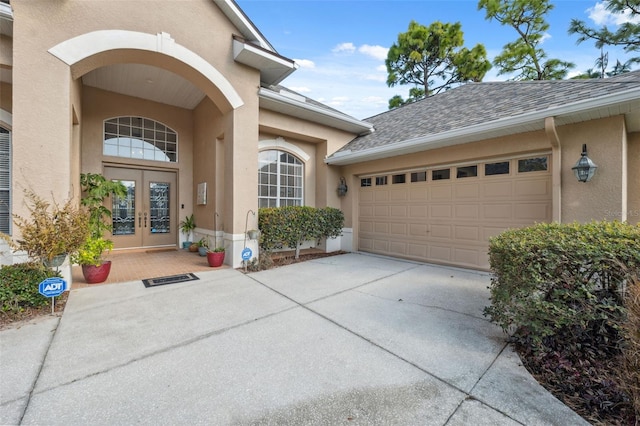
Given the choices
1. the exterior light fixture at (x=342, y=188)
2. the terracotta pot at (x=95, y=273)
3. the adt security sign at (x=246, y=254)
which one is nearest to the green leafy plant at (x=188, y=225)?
the terracotta pot at (x=95, y=273)

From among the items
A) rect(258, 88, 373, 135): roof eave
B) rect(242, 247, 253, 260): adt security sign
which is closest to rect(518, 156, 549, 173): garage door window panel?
rect(258, 88, 373, 135): roof eave

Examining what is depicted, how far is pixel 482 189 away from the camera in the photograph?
20.1ft

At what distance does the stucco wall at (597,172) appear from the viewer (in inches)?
175

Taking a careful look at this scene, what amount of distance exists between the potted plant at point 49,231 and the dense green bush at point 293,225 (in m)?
3.53

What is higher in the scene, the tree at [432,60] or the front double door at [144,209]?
the tree at [432,60]

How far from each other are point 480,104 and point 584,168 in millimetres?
3167

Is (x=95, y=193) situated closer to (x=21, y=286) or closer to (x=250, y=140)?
(x=21, y=286)

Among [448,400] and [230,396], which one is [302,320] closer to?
[230,396]

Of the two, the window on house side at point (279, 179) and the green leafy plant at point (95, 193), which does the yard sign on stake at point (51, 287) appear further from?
the window on house side at point (279, 179)

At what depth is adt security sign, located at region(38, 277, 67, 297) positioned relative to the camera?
3574mm

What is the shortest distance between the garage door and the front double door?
6656mm

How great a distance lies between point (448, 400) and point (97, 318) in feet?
14.3

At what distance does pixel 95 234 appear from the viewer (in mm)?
6363

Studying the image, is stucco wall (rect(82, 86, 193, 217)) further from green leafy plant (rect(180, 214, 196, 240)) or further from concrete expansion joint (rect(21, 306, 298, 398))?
concrete expansion joint (rect(21, 306, 298, 398))
